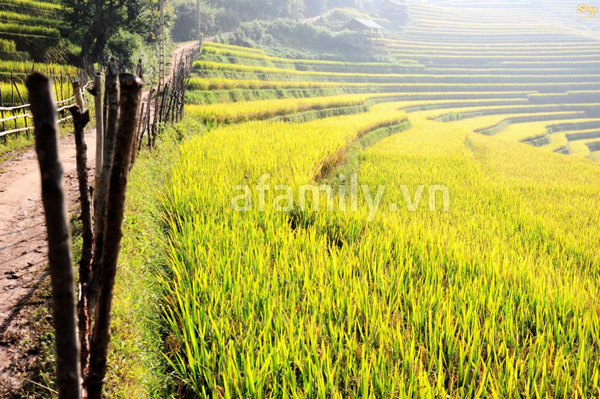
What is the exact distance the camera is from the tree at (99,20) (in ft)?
40.4

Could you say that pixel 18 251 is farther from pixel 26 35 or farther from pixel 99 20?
pixel 99 20

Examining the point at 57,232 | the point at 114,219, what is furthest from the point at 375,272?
the point at 57,232

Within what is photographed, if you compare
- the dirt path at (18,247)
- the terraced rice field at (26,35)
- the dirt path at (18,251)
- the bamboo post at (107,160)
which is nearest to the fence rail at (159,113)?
the dirt path at (18,251)

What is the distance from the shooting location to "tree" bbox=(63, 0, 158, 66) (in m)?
12.3

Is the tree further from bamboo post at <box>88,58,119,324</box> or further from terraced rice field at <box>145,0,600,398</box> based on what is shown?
bamboo post at <box>88,58,119,324</box>

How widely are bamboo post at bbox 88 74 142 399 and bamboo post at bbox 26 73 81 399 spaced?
227 millimetres

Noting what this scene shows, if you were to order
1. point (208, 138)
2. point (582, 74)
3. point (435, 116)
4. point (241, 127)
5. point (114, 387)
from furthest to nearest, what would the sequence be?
point (582, 74) → point (435, 116) → point (241, 127) → point (208, 138) → point (114, 387)

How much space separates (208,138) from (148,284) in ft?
16.1

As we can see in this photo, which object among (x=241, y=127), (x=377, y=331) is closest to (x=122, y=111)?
(x=377, y=331)

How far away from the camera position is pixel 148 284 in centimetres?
279

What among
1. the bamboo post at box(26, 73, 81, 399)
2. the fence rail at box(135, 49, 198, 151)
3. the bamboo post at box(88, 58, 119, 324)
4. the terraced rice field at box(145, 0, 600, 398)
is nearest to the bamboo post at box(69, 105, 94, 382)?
the bamboo post at box(88, 58, 119, 324)

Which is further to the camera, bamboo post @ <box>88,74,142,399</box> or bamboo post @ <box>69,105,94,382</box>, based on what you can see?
bamboo post @ <box>69,105,94,382</box>

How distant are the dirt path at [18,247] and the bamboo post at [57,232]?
1317 millimetres

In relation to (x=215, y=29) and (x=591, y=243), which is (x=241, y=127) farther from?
(x=215, y=29)
